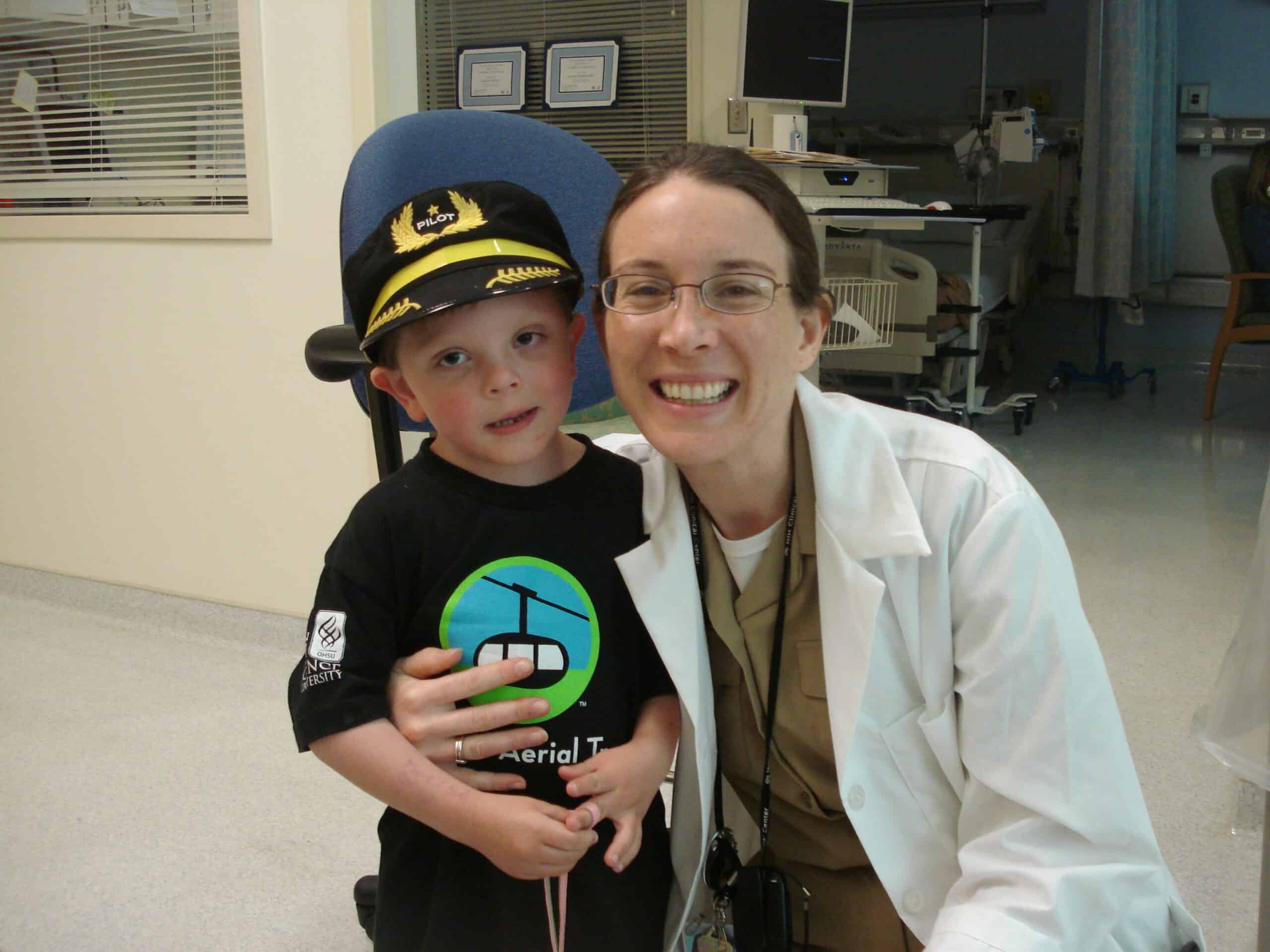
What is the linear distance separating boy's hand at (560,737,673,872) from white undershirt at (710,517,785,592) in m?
0.18

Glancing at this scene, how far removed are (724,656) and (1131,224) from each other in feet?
18.1

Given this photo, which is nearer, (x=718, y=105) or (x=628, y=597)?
(x=628, y=597)

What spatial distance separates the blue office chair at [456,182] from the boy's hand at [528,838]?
555 mm

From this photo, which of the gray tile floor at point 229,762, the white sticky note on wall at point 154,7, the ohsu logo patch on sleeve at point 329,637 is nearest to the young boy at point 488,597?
the ohsu logo patch on sleeve at point 329,637

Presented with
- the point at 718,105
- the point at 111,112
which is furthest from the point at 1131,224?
the point at 111,112

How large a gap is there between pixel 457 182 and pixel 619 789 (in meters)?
0.80

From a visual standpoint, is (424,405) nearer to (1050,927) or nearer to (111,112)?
(1050,927)

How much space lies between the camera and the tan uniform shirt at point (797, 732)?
3.54 ft

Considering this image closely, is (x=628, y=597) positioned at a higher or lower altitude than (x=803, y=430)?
lower

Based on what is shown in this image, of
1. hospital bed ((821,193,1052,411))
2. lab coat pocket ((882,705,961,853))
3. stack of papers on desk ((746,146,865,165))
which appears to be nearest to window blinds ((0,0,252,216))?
stack of papers on desk ((746,146,865,165))

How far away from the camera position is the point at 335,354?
131 centimetres

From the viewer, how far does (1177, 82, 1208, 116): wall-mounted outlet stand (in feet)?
21.9

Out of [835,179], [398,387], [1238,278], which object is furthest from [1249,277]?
[398,387]

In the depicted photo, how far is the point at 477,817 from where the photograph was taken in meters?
0.94
